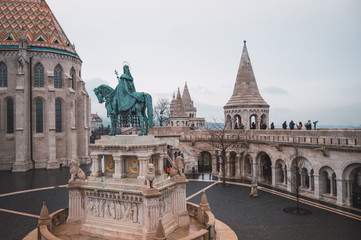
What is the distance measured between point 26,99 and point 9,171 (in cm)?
804

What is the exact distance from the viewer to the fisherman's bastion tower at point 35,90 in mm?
30047

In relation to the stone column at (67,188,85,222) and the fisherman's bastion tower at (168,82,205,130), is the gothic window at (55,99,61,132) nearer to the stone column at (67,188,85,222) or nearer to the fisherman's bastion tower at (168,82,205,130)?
the fisherman's bastion tower at (168,82,205,130)

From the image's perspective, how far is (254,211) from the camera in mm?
15344

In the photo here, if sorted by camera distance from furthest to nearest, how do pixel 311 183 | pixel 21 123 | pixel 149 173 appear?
1. pixel 21 123
2. pixel 311 183
3. pixel 149 173

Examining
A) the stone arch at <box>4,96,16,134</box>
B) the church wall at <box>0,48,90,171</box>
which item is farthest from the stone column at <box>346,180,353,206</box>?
the stone arch at <box>4,96,16,134</box>

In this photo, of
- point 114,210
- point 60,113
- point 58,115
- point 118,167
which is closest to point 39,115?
point 58,115

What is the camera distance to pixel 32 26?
33.0 metres

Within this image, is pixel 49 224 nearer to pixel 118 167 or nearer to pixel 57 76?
pixel 118 167

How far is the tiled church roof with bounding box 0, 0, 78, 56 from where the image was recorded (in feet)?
103

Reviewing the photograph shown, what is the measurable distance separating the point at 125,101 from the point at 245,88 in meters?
19.9

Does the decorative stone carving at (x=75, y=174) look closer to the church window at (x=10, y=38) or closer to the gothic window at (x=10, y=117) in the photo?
the gothic window at (x=10, y=117)

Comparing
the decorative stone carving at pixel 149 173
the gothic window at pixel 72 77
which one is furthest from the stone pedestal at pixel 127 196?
the gothic window at pixel 72 77

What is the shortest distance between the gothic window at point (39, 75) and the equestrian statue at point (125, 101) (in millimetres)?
24466

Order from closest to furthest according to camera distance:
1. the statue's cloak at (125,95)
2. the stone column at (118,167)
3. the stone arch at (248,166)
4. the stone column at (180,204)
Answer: the stone column at (118,167) < the stone column at (180,204) < the statue's cloak at (125,95) < the stone arch at (248,166)
